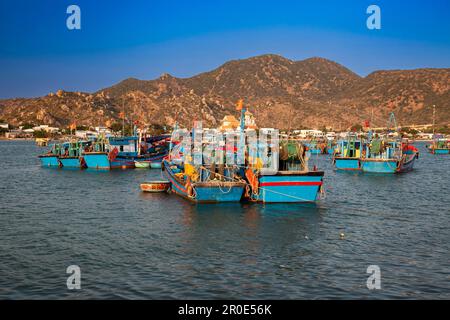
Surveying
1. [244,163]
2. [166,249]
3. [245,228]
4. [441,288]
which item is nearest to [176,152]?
[244,163]

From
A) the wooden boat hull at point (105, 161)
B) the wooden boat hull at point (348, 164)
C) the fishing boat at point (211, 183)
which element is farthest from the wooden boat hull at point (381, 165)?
the wooden boat hull at point (105, 161)

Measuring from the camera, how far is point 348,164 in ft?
226

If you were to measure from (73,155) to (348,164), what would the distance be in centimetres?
4527

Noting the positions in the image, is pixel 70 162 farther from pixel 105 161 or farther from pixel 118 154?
pixel 118 154

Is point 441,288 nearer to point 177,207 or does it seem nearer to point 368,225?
point 368,225

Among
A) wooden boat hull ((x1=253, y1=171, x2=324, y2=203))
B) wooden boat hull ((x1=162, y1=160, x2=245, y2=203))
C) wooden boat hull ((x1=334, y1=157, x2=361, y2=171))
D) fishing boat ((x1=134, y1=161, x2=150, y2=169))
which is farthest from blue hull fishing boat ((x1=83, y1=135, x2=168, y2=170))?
wooden boat hull ((x1=253, y1=171, x2=324, y2=203))

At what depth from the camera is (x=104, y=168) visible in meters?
69.6

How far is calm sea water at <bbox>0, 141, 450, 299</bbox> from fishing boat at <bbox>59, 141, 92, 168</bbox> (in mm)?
32500

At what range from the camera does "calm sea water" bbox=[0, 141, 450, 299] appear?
1702cm

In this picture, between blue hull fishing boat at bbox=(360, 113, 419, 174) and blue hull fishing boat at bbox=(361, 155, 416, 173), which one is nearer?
blue hull fishing boat at bbox=(361, 155, 416, 173)

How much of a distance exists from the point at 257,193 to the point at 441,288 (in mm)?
17745

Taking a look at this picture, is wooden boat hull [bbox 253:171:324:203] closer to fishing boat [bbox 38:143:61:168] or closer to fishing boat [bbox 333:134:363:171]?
fishing boat [bbox 333:134:363:171]

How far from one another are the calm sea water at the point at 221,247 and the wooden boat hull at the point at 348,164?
1074 inches

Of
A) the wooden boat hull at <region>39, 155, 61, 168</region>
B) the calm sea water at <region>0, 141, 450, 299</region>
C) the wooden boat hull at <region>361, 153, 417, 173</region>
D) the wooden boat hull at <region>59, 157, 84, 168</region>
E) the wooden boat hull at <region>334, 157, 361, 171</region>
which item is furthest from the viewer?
the wooden boat hull at <region>39, 155, 61, 168</region>
